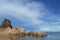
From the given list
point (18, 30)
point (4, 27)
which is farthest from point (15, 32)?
point (4, 27)

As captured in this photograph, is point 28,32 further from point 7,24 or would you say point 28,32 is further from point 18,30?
point 7,24

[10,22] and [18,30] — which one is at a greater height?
[10,22]

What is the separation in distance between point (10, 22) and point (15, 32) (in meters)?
9.51

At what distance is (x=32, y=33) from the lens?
71.3 meters

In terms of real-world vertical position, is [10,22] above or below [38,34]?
above

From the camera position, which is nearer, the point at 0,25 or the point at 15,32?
the point at 15,32

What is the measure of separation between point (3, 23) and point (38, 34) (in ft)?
58.8

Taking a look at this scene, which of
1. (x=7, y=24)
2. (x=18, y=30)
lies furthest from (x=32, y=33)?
(x=7, y=24)

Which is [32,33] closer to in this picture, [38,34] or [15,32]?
[38,34]

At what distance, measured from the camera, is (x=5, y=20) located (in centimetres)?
6962

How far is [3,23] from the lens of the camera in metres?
69.6

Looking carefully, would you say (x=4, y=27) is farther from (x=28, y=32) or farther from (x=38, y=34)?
(x=38, y=34)

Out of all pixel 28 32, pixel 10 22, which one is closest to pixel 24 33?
pixel 28 32

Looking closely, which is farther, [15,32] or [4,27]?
[4,27]
